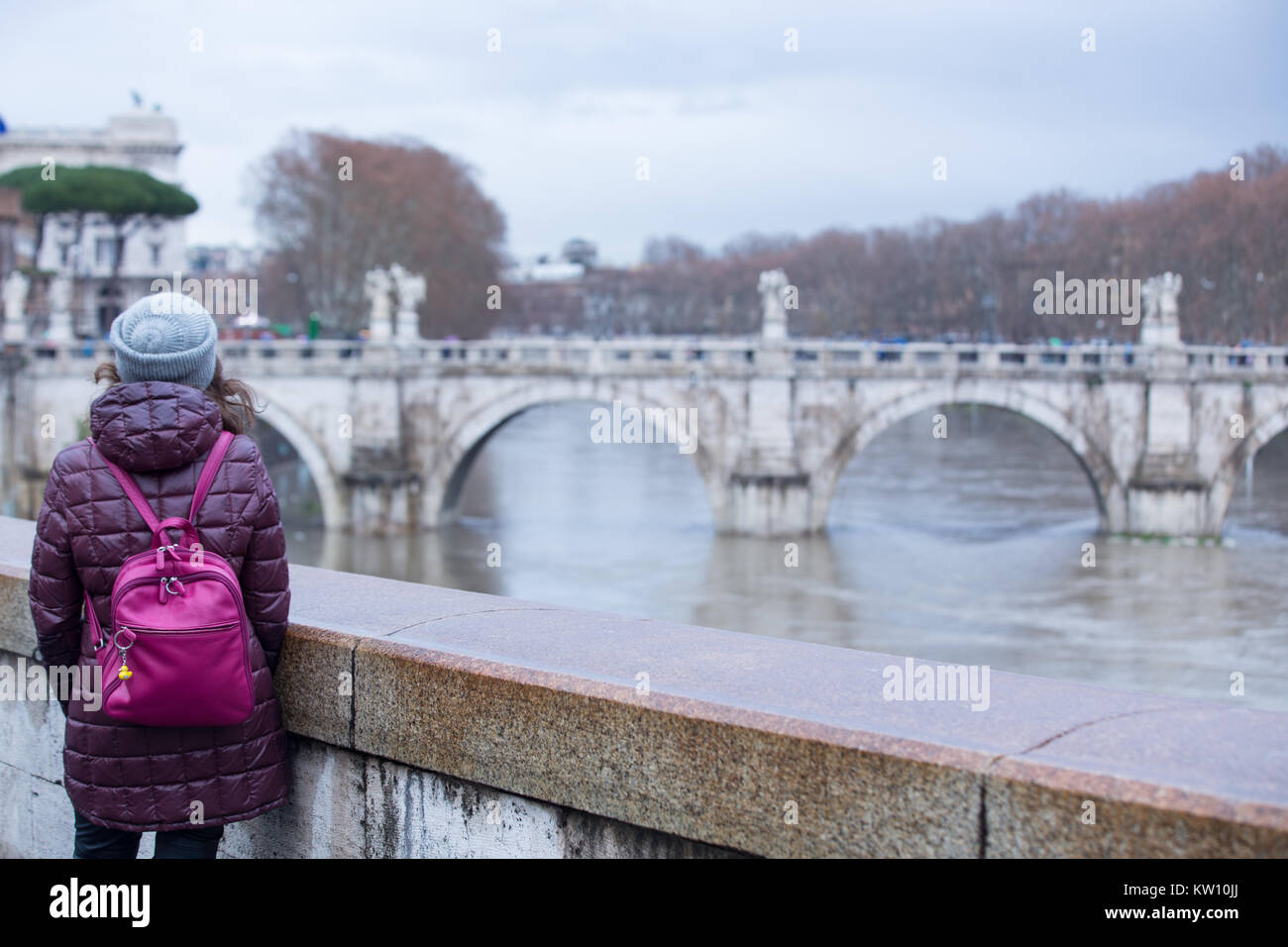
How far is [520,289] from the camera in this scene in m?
94.2

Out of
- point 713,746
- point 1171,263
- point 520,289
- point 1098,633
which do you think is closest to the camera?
point 713,746

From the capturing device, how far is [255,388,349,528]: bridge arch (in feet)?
95.9

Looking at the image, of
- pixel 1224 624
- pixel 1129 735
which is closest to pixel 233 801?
pixel 1129 735

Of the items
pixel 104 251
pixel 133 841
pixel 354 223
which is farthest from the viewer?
pixel 104 251

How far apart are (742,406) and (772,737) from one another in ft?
85.1

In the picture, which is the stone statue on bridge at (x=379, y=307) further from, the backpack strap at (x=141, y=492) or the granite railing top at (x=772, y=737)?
the backpack strap at (x=141, y=492)

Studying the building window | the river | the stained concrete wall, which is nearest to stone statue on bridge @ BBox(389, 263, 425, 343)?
the river

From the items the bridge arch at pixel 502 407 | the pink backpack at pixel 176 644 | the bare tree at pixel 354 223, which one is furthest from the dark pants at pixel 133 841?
the bare tree at pixel 354 223

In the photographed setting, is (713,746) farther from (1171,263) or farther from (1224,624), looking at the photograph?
(1171,263)

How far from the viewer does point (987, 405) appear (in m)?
28.4

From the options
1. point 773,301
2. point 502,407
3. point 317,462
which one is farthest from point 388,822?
point 317,462

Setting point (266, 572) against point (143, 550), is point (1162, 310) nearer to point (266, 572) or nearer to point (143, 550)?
point (266, 572)

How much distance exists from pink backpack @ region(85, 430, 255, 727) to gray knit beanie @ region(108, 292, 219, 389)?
0.43m

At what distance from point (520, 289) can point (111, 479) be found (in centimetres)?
9263
